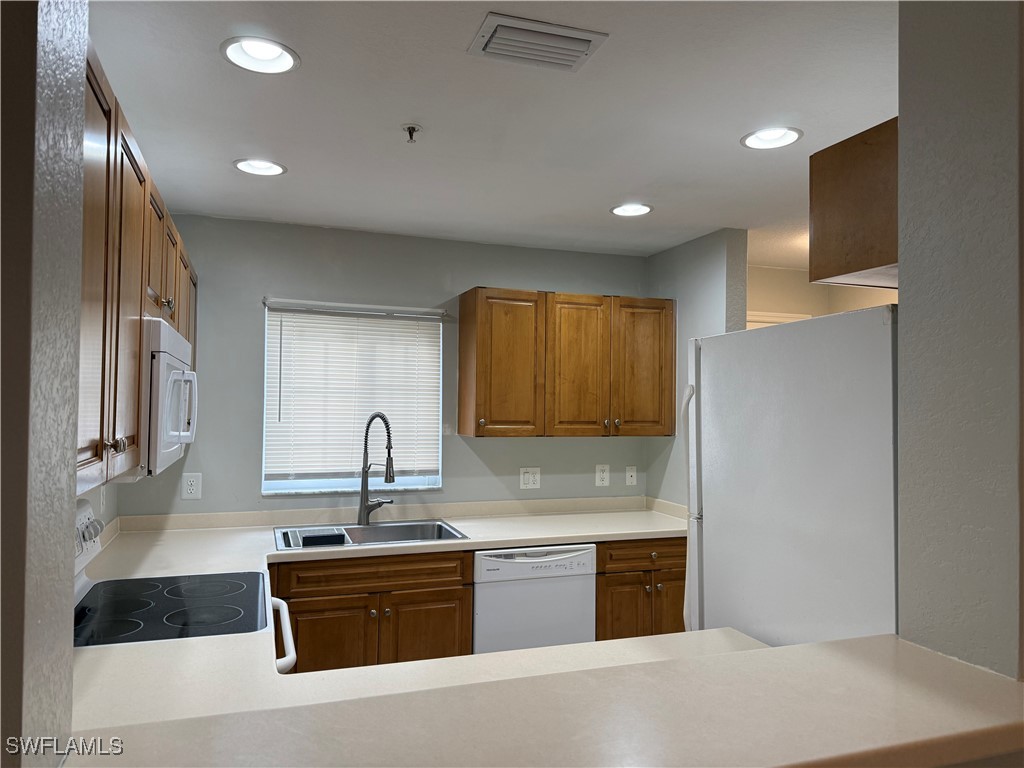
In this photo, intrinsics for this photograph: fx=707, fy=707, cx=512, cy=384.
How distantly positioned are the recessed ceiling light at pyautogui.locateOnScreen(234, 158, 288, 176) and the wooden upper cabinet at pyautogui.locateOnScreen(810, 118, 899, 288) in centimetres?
187

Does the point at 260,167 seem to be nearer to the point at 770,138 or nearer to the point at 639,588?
the point at 770,138

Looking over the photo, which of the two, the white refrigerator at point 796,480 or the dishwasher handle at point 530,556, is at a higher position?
the white refrigerator at point 796,480

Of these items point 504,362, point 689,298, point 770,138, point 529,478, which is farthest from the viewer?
point 529,478

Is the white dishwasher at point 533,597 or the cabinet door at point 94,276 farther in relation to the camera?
the white dishwasher at point 533,597

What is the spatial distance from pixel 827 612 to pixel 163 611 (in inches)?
70.2

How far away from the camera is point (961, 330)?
96cm

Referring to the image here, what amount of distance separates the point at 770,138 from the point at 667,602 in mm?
2240

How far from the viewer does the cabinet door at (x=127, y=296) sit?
149 cm

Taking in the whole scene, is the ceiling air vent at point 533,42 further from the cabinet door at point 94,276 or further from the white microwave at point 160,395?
the white microwave at point 160,395

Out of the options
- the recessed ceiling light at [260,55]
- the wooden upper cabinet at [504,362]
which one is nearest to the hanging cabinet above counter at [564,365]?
the wooden upper cabinet at [504,362]

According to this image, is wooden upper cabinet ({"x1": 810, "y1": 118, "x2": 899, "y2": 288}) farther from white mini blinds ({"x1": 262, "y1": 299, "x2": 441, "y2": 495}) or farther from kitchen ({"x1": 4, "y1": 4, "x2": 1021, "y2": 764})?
white mini blinds ({"x1": 262, "y1": 299, "x2": 441, "y2": 495})

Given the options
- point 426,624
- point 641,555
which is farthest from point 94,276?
point 641,555

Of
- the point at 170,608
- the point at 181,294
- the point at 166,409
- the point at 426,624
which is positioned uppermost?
the point at 181,294

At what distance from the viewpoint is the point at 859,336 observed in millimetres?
1411
